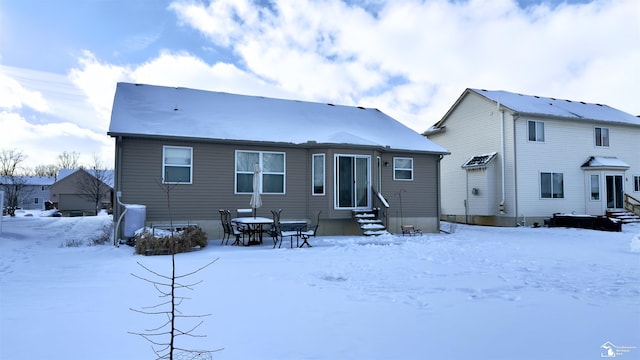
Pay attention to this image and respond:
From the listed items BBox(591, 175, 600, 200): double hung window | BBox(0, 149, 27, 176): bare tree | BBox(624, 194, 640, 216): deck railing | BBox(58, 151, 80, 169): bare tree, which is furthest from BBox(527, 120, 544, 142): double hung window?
BBox(58, 151, 80, 169): bare tree

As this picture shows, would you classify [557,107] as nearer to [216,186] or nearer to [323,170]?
[323,170]

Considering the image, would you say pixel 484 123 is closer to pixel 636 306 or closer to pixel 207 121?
pixel 207 121

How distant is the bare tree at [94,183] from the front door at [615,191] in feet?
164

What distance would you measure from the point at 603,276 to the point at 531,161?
45.8 feet

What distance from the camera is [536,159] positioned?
64.3ft

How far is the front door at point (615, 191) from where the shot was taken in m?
20.6

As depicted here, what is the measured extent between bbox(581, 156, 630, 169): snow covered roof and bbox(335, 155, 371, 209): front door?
1393 centimetres

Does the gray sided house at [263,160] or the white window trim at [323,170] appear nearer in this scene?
the gray sided house at [263,160]

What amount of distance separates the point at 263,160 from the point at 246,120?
1971mm

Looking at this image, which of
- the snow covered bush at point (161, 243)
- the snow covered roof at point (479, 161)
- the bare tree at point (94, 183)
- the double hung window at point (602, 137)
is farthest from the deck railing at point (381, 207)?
the bare tree at point (94, 183)

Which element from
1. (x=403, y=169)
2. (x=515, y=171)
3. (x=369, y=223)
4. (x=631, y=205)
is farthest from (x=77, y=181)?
(x=631, y=205)

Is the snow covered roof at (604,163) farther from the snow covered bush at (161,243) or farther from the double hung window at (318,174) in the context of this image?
the snow covered bush at (161,243)

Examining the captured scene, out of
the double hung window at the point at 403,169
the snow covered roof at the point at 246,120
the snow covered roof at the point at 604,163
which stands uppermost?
the snow covered roof at the point at 246,120

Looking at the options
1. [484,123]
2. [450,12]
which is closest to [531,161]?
[484,123]
